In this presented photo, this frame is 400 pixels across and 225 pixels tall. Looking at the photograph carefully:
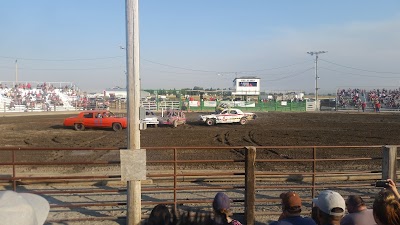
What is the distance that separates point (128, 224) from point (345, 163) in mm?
8460

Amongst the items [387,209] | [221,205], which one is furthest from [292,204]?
[387,209]

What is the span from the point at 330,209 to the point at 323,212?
10 centimetres

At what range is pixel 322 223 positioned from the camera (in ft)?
12.3

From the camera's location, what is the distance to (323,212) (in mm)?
3711

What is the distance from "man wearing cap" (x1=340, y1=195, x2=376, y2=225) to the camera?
13.1 feet

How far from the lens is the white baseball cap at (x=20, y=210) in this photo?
5.69 ft

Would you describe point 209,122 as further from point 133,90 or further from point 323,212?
point 323,212

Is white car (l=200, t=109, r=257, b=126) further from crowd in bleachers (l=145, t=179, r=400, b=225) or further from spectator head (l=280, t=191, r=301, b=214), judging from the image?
spectator head (l=280, t=191, r=301, b=214)

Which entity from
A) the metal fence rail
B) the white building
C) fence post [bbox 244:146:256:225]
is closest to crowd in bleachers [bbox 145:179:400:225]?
fence post [bbox 244:146:256:225]

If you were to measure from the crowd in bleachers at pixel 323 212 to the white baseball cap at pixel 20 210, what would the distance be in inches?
22.8

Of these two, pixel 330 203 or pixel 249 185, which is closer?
pixel 330 203

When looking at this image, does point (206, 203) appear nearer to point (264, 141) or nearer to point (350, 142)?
point (264, 141)

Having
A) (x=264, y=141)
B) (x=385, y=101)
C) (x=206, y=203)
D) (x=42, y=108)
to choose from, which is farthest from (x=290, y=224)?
(x=385, y=101)

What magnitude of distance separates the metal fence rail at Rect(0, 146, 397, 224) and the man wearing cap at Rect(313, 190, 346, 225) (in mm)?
2834
